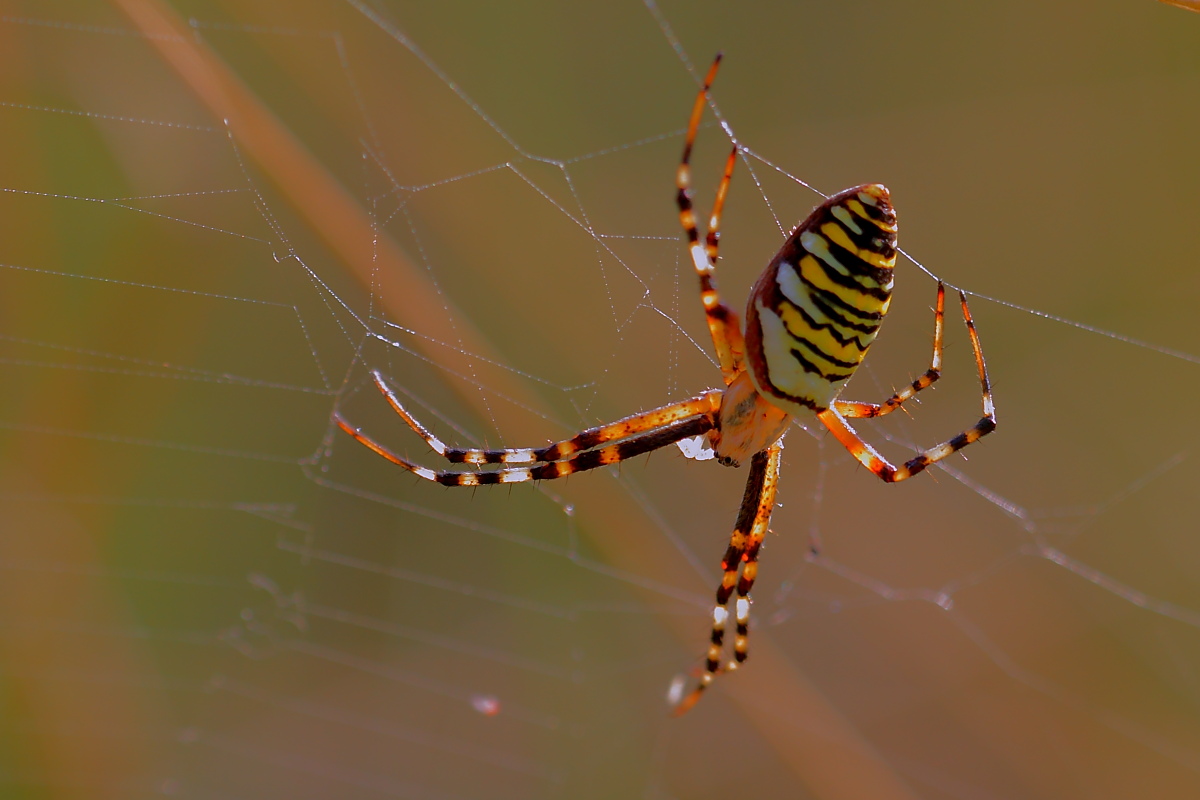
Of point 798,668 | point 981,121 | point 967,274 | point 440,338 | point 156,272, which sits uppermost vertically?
point 981,121

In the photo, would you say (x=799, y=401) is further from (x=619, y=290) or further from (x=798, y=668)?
(x=798, y=668)

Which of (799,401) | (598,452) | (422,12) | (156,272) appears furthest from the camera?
(422,12)

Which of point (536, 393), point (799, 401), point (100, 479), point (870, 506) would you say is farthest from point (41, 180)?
point (870, 506)

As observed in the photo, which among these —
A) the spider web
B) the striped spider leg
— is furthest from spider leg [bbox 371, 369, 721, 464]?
the spider web

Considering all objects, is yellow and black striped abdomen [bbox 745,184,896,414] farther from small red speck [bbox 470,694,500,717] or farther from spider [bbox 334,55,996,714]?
small red speck [bbox 470,694,500,717]

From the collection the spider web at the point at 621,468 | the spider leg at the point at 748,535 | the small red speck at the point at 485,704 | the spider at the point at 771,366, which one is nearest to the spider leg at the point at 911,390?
the spider at the point at 771,366
